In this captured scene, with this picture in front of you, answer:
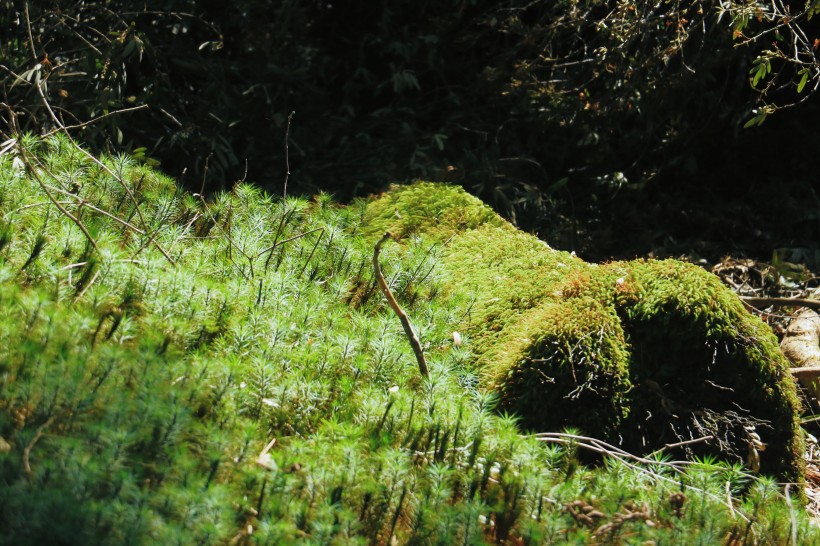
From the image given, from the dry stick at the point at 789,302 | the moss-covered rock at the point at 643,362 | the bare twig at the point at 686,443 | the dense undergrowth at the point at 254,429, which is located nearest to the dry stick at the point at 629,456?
the dense undergrowth at the point at 254,429

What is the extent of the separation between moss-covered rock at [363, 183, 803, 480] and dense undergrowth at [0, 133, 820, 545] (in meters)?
0.24

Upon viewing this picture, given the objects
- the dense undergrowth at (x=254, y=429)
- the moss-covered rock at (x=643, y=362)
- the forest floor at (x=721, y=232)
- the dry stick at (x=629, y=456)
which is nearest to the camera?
the dense undergrowth at (x=254, y=429)

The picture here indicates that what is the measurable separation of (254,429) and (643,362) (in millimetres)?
1879

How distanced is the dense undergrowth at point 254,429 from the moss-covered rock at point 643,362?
0.79 feet

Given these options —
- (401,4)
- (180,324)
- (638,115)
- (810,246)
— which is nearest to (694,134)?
(638,115)

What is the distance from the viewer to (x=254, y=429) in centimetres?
255

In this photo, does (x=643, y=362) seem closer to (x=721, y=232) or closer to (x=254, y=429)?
(x=254, y=429)

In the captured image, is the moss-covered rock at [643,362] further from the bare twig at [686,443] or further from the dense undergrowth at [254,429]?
the dense undergrowth at [254,429]

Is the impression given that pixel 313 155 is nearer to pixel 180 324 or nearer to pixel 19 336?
pixel 180 324

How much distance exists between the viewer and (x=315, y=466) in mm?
2461

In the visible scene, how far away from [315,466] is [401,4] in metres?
5.58

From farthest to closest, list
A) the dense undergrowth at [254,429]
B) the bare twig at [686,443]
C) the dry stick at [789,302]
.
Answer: the dry stick at [789,302] < the bare twig at [686,443] < the dense undergrowth at [254,429]

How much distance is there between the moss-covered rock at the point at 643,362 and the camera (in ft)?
11.3

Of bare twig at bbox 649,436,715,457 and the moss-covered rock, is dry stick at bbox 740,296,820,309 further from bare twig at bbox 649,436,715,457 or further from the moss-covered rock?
bare twig at bbox 649,436,715,457
